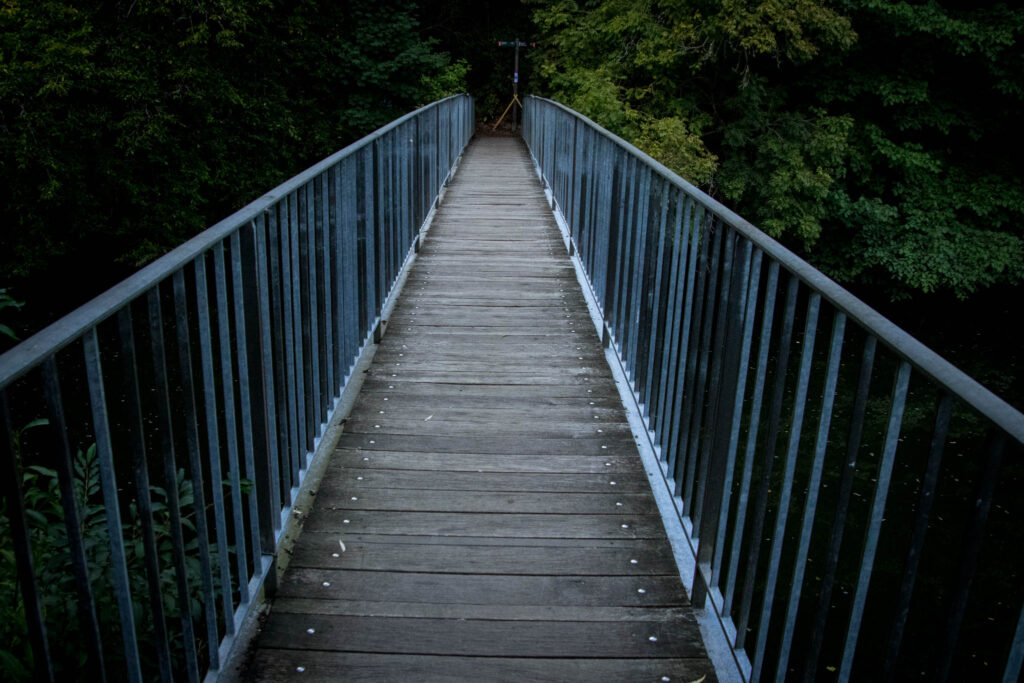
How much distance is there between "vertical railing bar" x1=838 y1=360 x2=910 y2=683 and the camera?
1.51m

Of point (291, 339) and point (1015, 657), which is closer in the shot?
point (1015, 657)

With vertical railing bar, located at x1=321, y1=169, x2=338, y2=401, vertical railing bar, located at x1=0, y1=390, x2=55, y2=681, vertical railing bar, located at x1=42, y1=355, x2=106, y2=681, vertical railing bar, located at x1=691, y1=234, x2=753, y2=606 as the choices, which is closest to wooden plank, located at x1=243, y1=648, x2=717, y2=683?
vertical railing bar, located at x1=691, y1=234, x2=753, y2=606

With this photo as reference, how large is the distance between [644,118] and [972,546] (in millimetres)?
18963

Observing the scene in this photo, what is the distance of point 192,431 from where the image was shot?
194 centimetres

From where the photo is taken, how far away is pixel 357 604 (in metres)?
2.63

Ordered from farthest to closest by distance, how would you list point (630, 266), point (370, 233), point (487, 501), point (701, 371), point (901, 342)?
point (370, 233)
point (630, 266)
point (487, 501)
point (701, 371)
point (901, 342)

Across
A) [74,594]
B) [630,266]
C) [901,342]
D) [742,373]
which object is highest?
[901,342]

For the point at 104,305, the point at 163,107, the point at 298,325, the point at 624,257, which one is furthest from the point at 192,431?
the point at 163,107

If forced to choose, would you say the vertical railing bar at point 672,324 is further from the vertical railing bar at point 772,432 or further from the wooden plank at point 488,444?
the vertical railing bar at point 772,432

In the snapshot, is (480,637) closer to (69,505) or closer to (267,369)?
(267,369)

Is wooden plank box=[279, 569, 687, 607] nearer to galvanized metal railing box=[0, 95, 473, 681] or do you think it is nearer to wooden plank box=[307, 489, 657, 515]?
galvanized metal railing box=[0, 95, 473, 681]

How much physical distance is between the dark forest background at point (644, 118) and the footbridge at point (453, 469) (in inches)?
563

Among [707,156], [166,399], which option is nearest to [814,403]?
[707,156]

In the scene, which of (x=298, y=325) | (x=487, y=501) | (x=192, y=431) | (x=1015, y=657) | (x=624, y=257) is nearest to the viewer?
(x=1015, y=657)
